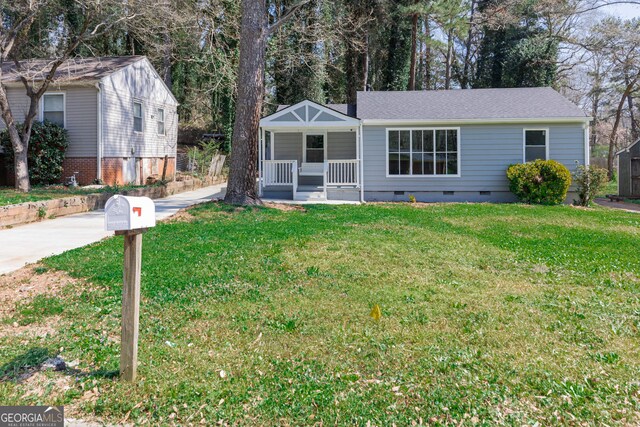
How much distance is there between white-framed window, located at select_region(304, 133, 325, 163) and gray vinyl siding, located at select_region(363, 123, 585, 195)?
7.51 ft

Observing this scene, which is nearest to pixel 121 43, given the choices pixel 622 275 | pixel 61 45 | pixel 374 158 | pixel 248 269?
pixel 61 45

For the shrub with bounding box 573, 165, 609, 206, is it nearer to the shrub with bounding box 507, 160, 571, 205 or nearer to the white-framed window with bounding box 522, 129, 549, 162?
the shrub with bounding box 507, 160, 571, 205

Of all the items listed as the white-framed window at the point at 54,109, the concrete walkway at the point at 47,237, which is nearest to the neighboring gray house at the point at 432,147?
the concrete walkway at the point at 47,237

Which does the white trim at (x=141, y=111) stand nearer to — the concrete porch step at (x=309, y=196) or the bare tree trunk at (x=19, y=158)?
the bare tree trunk at (x=19, y=158)

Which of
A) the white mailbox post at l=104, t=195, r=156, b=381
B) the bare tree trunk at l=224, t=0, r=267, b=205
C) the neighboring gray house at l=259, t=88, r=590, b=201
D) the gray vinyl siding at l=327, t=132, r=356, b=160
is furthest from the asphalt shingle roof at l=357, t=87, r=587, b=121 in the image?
the white mailbox post at l=104, t=195, r=156, b=381

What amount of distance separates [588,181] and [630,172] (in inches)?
280

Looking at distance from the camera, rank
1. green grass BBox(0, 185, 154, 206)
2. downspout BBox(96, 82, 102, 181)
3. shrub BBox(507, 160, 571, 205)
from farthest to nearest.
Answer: downspout BBox(96, 82, 102, 181) < shrub BBox(507, 160, 571, 205) < green grass BBox(0, 185, 154, 206)

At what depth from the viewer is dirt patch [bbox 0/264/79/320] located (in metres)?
4.91

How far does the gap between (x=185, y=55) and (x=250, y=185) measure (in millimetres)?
17815

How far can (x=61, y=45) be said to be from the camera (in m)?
25.6

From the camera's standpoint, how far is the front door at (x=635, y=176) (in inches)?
785

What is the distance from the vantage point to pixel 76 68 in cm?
1769

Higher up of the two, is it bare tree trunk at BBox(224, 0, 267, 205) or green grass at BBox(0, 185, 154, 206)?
bare tree trunk at BBox(224, 0, 267, 205)

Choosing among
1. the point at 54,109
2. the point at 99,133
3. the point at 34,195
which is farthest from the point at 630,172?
the point at 54,109
